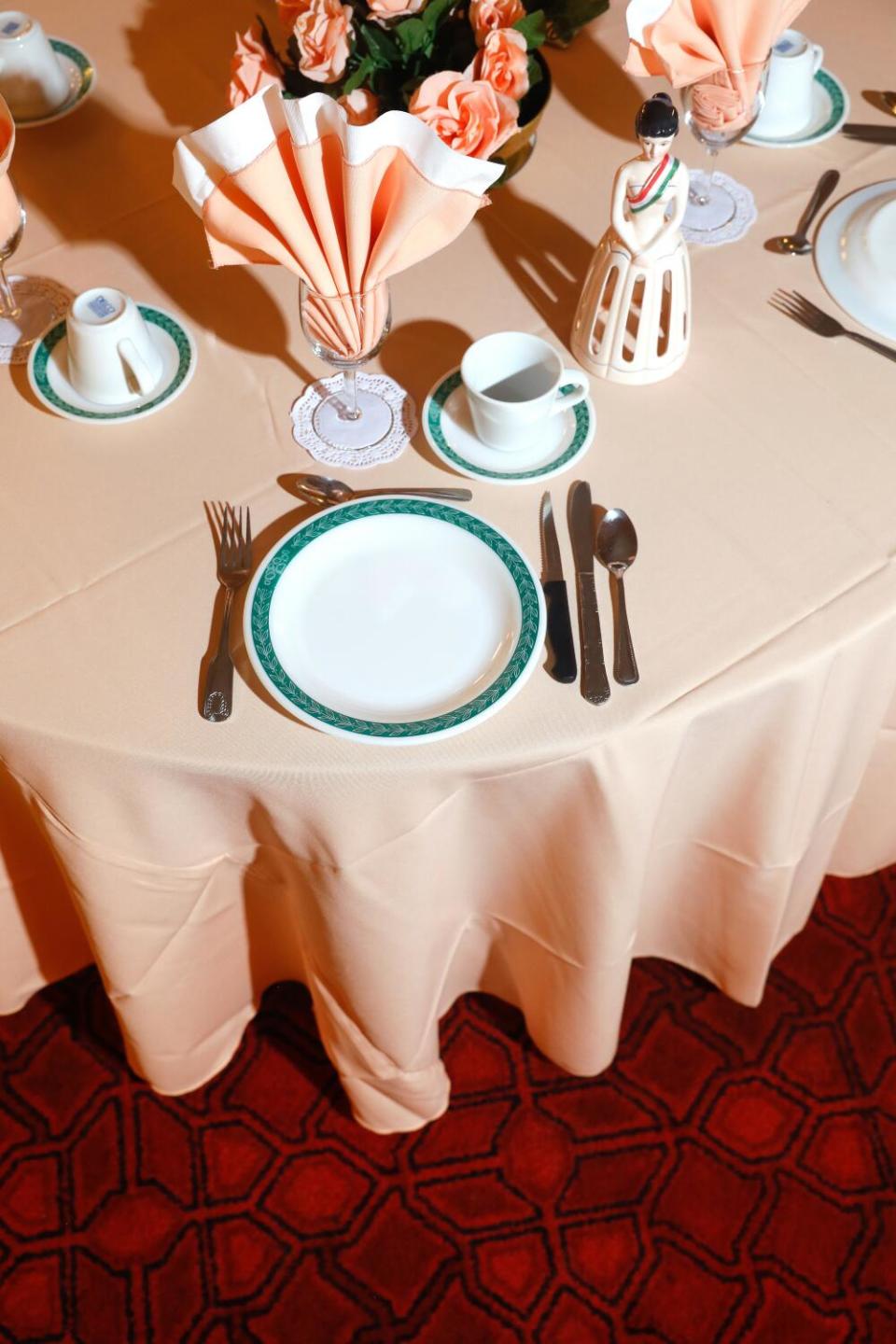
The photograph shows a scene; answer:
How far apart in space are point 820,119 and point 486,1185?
1.18 meters

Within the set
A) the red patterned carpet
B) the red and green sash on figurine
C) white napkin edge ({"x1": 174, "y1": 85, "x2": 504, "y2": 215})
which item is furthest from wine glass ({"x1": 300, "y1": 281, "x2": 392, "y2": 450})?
the red patterned carpet

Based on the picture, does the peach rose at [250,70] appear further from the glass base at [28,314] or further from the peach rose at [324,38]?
the glass base at [28,314]

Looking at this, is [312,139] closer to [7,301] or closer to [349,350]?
[349,350]

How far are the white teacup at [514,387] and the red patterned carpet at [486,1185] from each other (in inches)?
31.0

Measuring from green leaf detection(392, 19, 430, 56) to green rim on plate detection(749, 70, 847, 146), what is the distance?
372 millimetres

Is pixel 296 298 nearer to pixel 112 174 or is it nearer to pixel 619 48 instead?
pixel 112 174

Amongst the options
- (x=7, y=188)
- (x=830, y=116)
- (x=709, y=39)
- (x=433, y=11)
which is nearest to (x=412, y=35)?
(x=433, y=11)

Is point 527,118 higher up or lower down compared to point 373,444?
higher up

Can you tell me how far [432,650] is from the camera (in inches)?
37.0

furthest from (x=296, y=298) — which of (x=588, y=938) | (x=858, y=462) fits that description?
(x=588, y=938)

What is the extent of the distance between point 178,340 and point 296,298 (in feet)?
0.40

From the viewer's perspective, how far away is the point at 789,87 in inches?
48.5

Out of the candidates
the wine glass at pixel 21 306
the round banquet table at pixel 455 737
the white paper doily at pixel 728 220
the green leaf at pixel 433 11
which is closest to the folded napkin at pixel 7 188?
the wine glass at pixel 21 306

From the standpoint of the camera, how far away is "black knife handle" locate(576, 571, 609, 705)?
2.98ft
